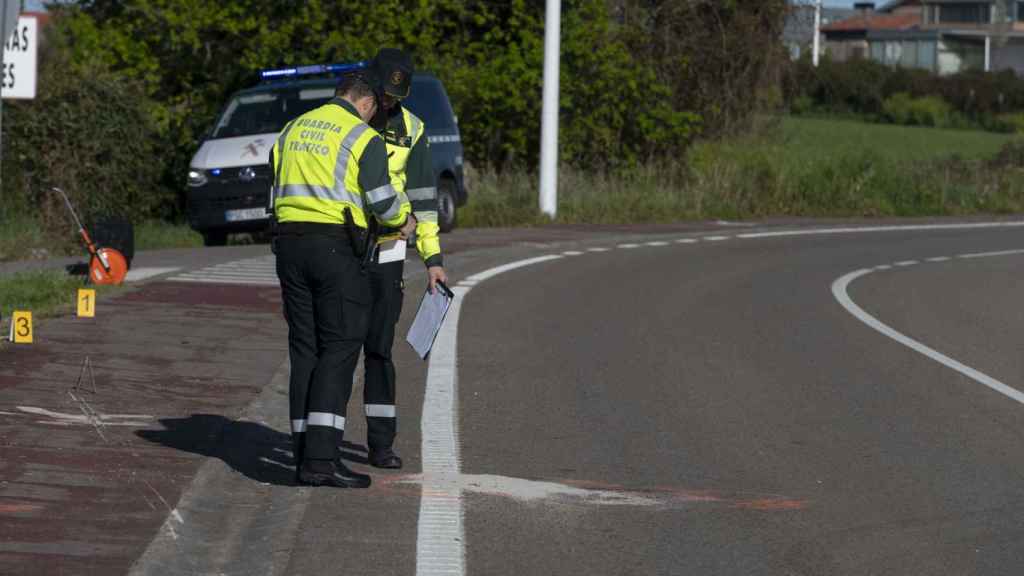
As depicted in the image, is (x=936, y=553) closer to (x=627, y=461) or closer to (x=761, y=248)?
(x=627, y=461)

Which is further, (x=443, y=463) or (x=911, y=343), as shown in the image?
(x=911, y=343)

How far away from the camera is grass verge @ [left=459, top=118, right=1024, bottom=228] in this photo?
85.4ft

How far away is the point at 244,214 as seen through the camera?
19.6 m

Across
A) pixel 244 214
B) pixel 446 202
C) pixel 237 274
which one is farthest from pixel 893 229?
pixel 237 274

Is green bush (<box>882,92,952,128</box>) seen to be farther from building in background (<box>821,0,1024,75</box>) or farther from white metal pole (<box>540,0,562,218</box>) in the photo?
white metal pole (<box>540,0,562,218</box>)

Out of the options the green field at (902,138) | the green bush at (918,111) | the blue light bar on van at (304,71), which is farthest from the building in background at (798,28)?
the green bush at (918,111)

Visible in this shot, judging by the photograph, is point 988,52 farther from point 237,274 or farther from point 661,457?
point 661,457

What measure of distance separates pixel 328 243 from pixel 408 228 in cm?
41

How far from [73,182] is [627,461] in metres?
14.4

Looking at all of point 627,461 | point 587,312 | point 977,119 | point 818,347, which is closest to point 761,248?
point 587,312

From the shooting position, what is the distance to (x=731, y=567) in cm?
612

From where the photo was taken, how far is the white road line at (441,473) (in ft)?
20.2

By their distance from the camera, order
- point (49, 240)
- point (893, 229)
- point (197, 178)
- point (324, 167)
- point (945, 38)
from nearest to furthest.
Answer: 1. point (324, 167)
2. point (49, 240)
3. point (197, 178)
4. point (893, 229)
5. point (945, 38)

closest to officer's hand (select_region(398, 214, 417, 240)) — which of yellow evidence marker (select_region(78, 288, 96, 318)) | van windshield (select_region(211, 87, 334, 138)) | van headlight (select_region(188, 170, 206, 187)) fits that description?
yellow evidence marker (select_region(78, 288, 96, 318))
